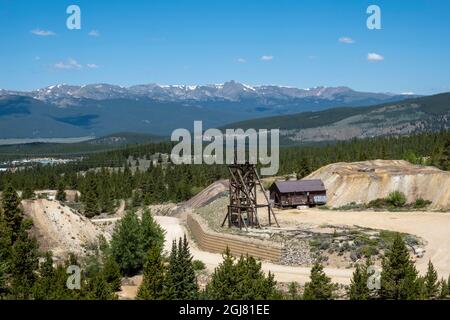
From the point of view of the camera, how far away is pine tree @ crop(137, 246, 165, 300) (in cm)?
3147

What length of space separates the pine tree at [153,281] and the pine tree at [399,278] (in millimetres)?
12502

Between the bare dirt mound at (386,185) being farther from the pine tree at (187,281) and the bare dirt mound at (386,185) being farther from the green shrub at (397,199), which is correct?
the pine tree at (187,281)

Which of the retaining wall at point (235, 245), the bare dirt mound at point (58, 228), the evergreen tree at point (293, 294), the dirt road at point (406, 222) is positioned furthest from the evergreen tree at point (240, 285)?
the bare dirt mound at point (58, 228)

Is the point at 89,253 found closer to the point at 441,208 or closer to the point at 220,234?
the point at 220,234

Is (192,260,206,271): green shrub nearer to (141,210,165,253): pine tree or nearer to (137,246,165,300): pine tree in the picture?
(141,210,165,253): pine tree

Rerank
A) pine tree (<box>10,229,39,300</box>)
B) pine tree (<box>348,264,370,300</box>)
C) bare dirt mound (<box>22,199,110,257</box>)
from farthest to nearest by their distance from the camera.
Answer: bare dirt mound (<box>22,199,110,257</box>) < pine tree (<box>10,229,39,300</box>) < pine tree (<box>348,264,370,300</box>)

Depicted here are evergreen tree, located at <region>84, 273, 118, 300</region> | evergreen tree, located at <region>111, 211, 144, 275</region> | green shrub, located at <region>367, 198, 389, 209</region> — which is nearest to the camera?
evergreen tree, located at <region>84, 273, 118, 300</region>

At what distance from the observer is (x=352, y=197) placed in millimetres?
76188

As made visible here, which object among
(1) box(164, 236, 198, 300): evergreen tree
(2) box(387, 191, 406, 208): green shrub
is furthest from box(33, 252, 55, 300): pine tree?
(2) box(387, 191, 406, 208): green shrub

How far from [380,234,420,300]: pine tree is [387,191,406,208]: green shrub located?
133 ft

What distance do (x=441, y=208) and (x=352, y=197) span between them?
40.0 ft

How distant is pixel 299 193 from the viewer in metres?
74.7

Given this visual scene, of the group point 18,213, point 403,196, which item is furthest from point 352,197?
point 18,213

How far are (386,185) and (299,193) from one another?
12.0 meters
